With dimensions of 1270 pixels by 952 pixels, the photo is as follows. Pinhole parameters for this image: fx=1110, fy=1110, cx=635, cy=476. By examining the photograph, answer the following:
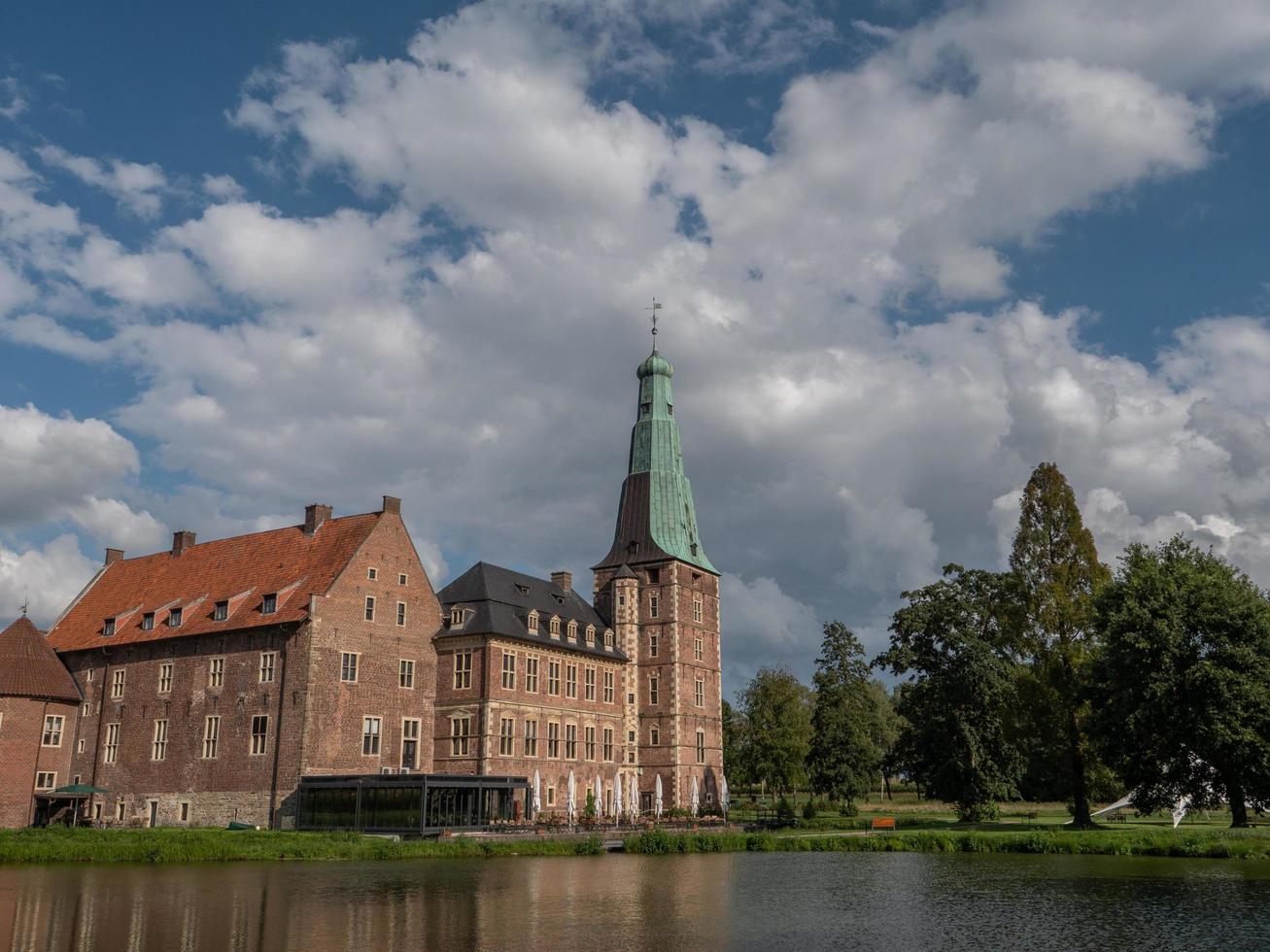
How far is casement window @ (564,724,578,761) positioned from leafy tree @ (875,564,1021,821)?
58.0 feet

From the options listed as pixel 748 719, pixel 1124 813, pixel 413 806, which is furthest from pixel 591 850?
pixel 748 719

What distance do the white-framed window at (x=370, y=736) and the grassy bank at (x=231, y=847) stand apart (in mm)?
10304

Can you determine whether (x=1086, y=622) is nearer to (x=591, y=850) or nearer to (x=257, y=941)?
(x=591, y=850)

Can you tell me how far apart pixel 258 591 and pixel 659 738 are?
87.3ft

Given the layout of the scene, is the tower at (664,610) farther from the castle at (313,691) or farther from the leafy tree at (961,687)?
the leafy tree at (961,687)

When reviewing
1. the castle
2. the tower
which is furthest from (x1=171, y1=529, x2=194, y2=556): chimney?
the tower

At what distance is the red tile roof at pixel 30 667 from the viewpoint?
56469mm

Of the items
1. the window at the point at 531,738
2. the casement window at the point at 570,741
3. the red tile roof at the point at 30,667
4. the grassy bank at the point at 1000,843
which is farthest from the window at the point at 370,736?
the red tile roof at the point at 30,667

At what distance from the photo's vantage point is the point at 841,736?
6906cm

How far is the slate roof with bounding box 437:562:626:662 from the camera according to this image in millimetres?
58719

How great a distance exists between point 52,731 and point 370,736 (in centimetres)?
1833

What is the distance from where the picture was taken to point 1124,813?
65.0 metres

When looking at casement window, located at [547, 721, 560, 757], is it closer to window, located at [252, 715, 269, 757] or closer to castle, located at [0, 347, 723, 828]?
castle, located at [0, 347, 723, 828]

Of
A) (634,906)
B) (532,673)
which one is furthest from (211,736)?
(634,906)
